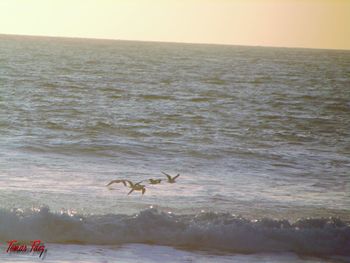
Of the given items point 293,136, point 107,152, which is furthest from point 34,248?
point 293,136

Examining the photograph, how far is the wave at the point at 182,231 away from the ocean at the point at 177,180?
0.07ft

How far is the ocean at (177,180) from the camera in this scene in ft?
42.1

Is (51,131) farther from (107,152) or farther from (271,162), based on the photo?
(271,162)

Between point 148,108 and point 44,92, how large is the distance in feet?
23.1

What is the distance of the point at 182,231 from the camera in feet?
43.1

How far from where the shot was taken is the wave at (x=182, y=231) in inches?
506

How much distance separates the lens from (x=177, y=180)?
55.7ft

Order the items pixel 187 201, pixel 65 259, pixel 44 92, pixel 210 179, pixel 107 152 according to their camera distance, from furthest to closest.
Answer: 1. pixel 44 92
2. pixel 107 152
3. pixel 210 179
4. pixel 187 201
5. pixel 65 259

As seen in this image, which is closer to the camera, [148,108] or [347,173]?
[347,173]

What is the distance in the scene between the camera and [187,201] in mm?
15156

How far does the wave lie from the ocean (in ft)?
0.07

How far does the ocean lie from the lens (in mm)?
12844

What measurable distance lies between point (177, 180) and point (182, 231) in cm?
390

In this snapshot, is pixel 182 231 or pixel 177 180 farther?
pixel 177 180
